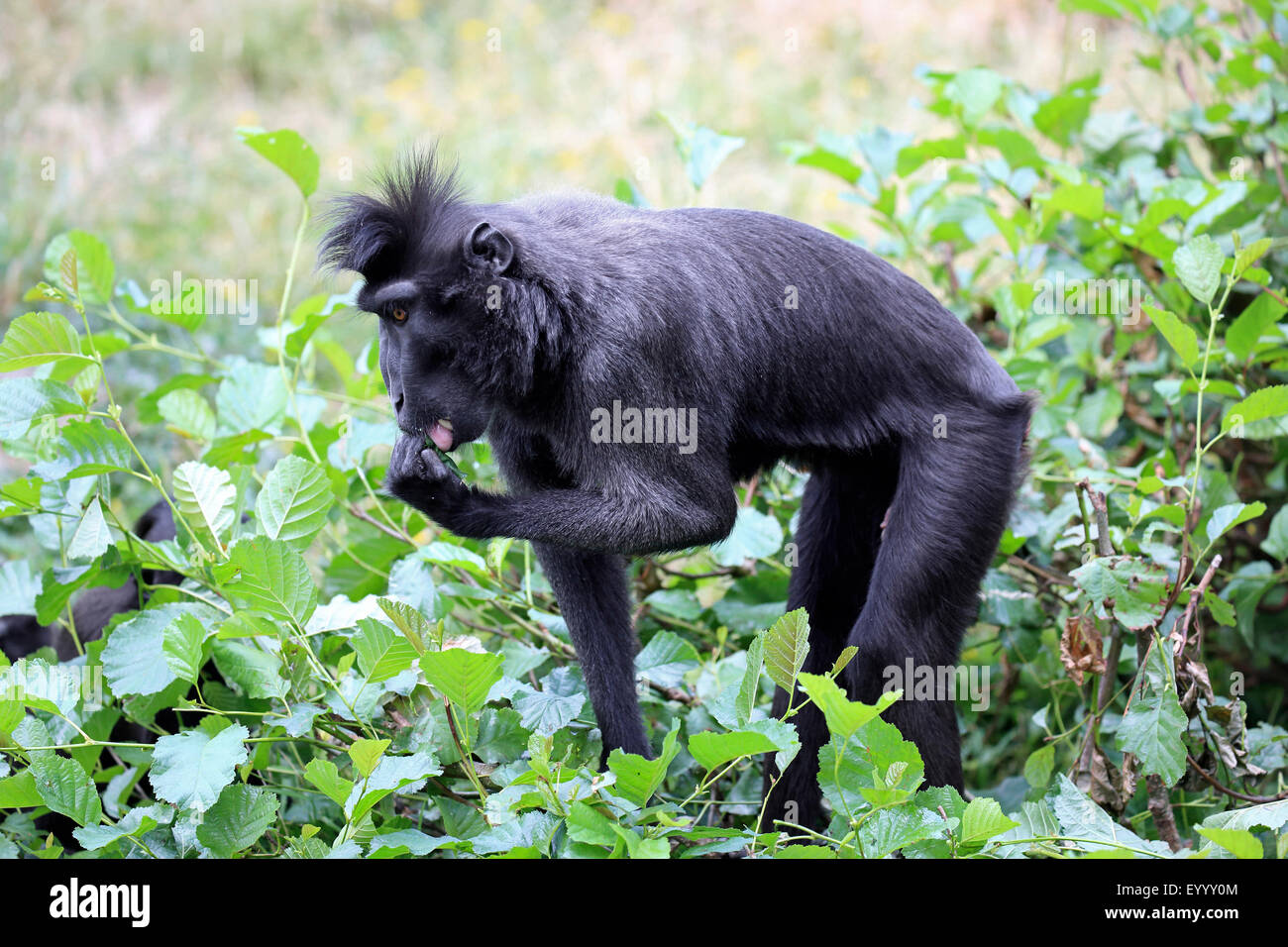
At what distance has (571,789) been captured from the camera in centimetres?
Answer: 273

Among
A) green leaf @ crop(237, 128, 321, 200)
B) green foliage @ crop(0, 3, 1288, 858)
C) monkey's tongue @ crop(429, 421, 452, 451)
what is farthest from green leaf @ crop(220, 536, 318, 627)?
green leaf @ crop(237, 128, 321, 200)

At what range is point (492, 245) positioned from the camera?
142 inches

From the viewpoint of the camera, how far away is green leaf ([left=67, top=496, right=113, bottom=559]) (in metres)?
3.38

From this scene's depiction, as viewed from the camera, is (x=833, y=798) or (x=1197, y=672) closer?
(x=833, y=798)

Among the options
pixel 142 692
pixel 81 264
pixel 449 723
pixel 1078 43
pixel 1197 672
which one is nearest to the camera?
pixel 449 723

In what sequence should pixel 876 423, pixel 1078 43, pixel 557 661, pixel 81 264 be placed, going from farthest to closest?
pixel 1078 43
pixel 557 661
pixel 81 264
pixel 876 423

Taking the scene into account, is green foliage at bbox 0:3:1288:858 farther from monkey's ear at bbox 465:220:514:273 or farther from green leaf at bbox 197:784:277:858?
monkey's ear at bbox 465:220:514:273

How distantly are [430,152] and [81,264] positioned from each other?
127 cm

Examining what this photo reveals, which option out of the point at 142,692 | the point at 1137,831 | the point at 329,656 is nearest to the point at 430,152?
the point at 329,656

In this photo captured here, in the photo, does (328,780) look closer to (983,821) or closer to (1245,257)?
(983,821)

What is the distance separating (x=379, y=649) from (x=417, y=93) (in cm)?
1001

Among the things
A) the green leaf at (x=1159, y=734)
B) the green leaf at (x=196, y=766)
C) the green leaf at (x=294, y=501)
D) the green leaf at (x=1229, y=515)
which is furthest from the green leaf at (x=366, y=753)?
the green leaf at (x=1229, y=515)

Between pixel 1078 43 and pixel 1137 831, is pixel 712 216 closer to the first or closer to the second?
pixel 1137 831

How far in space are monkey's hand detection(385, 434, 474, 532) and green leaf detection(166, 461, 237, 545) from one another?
463 mm
